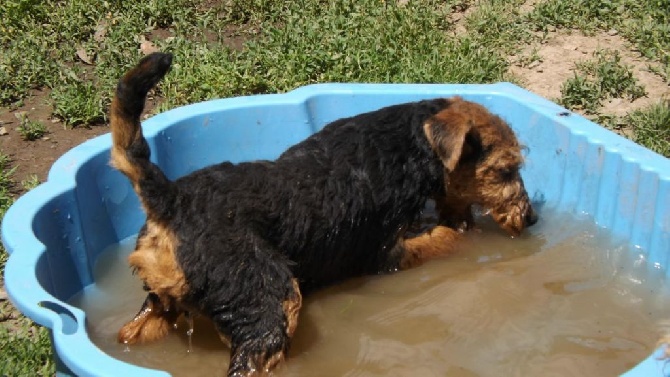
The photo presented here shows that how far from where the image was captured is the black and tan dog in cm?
398

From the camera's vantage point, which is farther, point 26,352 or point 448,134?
point 448,134

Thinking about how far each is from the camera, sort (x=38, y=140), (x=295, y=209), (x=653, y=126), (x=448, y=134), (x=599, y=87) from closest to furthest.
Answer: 1. (x=295, y=209)
2. (x=448, y=134)
3. (x=653, y=126)
4. (x=38, y=140)
5. (x=599, y=87)

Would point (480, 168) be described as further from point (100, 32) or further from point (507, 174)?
point (100, 32)

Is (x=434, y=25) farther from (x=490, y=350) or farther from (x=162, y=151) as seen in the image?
(x=490, y=350)

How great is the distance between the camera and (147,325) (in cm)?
444

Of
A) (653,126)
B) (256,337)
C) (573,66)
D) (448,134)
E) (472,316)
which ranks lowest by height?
(472,316)

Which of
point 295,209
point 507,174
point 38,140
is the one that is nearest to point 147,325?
point 295,209

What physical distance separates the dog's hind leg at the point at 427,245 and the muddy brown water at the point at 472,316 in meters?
0.06

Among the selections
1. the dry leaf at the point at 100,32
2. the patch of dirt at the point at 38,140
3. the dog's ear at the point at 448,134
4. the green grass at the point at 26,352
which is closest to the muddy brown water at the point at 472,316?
the green grass at the point at 26,352

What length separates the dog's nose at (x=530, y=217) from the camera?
5.41m

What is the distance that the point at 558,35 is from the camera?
24.8 feet

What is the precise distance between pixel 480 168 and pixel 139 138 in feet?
6.90

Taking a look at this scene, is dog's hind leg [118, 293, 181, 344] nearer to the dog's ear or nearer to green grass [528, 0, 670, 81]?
the dog's ear

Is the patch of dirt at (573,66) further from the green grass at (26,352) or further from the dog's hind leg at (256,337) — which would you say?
the green grass at (26,352)
